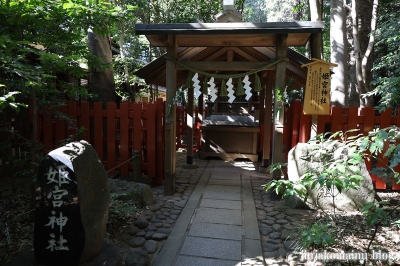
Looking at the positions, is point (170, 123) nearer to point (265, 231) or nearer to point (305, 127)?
point (265, 231)

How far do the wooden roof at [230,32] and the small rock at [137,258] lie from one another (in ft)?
12.2

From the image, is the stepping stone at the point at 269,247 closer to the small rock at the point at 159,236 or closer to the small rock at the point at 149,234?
the small rock at the point at 159,236

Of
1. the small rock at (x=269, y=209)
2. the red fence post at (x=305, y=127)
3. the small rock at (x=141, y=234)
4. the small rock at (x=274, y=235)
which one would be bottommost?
the small rock at (x=274, y=235)

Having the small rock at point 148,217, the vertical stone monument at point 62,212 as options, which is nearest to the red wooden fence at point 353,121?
the small rock at point 148,217

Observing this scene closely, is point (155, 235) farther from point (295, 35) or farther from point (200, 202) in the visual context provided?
point (295, 35)

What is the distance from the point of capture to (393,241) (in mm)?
3535

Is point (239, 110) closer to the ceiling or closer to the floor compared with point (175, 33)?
closer to the floor

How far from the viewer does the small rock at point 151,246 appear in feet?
11.1

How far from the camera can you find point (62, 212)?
2.58m

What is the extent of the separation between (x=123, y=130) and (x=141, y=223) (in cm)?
262

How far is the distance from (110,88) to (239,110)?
248 inches

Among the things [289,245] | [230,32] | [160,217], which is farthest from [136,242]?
[230,32]

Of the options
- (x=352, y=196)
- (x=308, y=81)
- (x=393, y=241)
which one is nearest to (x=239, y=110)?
(x=308, y=81)

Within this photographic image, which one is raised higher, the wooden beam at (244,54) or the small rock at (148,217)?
the wooden beam at (244,54)
